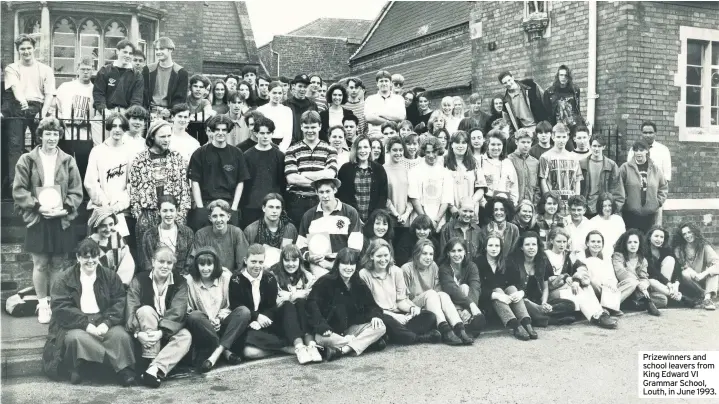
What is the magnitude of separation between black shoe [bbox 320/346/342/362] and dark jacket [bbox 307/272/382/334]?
0.15 metres

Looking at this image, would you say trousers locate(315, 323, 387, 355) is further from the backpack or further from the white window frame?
the white window frame

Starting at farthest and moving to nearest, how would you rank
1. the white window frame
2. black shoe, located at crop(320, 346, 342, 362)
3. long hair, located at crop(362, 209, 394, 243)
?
the white window frame < long hair, located at crop(362, 209, 394, 243) < black shoe, located at crop(320, 346, 342, 362)

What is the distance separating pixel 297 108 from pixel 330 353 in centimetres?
314

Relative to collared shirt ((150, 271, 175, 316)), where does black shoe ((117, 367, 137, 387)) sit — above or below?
below

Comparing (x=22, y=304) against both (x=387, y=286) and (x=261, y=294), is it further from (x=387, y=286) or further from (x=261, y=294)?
(x=387, y=286)

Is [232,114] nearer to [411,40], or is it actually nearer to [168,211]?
[168,211]

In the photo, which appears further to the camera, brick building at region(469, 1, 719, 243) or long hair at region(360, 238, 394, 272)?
brick building at region(469, 1, 719, 243)

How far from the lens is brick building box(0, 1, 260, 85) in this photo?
11719 millimetres

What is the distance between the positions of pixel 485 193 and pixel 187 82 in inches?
133

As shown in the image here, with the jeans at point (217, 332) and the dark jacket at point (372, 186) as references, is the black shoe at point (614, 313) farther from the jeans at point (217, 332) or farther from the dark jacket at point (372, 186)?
the jeans at point (217, 332)

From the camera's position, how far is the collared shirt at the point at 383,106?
25.0 feet

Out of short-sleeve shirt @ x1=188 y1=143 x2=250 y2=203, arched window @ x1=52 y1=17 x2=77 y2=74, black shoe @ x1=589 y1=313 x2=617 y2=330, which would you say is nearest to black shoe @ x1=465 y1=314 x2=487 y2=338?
black shoe @ x1=589 y1=313 x2=617 y2=330

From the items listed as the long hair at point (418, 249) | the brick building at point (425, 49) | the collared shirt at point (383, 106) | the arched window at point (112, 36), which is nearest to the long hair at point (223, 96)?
the collared shirt at point (383, 106)

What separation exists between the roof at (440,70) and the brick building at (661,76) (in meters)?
5.08
